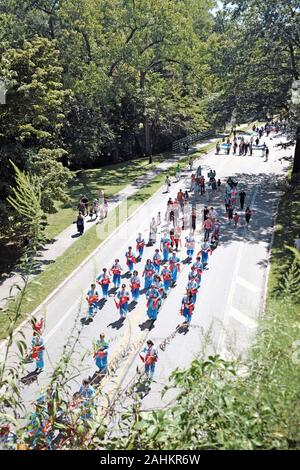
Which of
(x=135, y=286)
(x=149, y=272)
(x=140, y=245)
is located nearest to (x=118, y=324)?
(x=135, y=286)

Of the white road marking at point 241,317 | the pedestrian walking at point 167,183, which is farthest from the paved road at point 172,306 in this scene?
the pedestrian walking at point 167,183

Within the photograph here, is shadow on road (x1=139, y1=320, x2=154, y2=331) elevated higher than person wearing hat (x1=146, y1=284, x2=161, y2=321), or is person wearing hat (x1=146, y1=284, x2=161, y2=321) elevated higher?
person wearing hat (x1=146, y1=284, x2=161, y2=321)

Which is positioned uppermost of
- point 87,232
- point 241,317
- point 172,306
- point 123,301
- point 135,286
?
point 123,301

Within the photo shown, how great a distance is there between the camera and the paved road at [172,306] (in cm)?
1341

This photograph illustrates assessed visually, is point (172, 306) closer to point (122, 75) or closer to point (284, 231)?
point (284, 231)

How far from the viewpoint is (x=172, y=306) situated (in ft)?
57.0

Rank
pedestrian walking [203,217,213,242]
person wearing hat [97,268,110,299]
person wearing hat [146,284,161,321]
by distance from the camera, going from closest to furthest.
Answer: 1. person wearing hat [146,284,161,321]
2. person wearing hat [97,268,110,299]
3. pedestrian walking [203,217,213,242]

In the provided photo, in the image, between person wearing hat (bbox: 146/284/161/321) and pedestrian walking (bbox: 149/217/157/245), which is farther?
pedestrian walking (bbox: 149/217/157/245)

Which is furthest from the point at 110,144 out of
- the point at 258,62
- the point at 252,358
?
the point at 252,358

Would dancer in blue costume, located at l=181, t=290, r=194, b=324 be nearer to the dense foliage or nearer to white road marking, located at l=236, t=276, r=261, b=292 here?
white road marking, located at l=236, t=276, r=261, b=292

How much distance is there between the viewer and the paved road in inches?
528

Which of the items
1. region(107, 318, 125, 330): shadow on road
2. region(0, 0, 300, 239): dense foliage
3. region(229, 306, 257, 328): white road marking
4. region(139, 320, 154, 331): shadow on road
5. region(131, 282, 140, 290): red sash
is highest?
region(0, 0, 300, 239): dense foliage

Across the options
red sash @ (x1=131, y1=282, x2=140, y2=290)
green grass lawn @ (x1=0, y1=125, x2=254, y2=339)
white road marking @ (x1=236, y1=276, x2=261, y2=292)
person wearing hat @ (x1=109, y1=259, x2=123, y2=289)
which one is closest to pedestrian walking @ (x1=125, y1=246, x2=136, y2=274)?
person wearing hat @ (x1=109, y1=259, x2=123, y2=289)

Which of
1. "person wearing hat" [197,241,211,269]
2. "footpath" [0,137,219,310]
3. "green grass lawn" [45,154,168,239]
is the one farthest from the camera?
"green grass lawn" [45,154,168,239]
